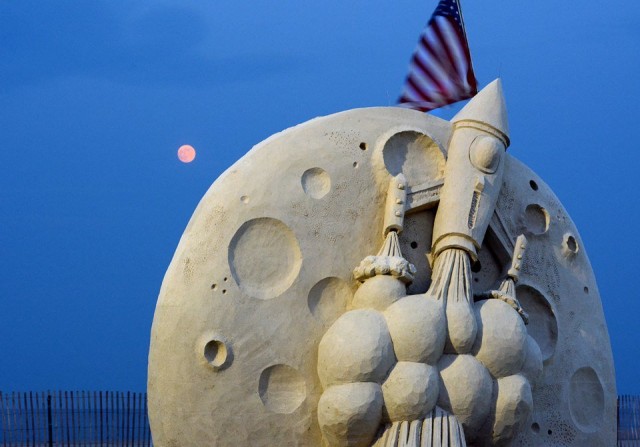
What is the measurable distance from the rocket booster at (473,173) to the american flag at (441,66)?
0.75 meters

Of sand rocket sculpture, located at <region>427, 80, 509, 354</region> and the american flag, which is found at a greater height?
the american flag

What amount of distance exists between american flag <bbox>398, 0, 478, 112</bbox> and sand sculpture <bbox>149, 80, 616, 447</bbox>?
2.75 ft

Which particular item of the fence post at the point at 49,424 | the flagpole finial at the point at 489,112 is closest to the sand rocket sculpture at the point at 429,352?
the flagpole finial at the point at 489,112

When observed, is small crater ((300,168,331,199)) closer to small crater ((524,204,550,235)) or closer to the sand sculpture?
the sand sculpture

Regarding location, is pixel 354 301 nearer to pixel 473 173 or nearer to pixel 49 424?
pixel 473 173

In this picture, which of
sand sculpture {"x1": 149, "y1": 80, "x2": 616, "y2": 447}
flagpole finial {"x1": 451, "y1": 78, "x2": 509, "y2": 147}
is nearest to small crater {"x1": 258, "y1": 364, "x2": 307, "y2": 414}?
sand sculpture {"x1": 149, "y1": 80, "x2": 616, "y2": 447}

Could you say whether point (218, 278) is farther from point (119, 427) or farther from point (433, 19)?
point (119, 427)

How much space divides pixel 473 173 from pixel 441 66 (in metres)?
1.39

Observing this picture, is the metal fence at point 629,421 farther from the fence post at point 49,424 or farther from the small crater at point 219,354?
the small crater at point 219,354

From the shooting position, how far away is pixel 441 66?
913 centimetres

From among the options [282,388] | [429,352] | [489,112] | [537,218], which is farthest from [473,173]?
[282,388]

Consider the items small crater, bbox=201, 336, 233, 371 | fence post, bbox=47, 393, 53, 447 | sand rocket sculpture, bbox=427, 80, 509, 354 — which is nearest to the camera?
small crater, bbox=201, 336, 233, 371

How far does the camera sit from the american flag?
359 inches

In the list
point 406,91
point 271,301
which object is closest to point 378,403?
point 271,301
